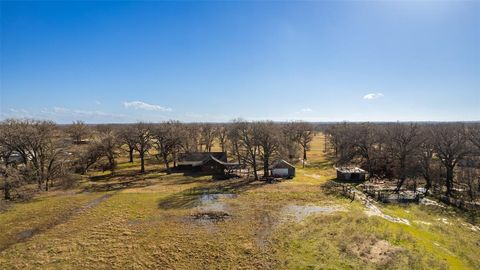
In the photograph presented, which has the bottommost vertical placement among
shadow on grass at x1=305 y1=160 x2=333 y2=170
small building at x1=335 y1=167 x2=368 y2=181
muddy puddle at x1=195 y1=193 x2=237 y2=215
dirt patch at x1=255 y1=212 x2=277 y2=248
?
dirt patch at x1=255 y1=212 x2=277 y2=248

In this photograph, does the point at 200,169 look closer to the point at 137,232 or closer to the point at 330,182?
the point at 330,182

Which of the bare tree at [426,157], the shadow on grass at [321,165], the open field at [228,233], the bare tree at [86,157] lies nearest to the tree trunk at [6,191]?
the open field at [228,233]

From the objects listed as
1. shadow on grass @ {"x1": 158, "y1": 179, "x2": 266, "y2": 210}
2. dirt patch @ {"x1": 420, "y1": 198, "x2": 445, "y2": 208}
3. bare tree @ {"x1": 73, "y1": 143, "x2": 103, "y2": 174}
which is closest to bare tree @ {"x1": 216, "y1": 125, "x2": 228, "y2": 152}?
shadow on grass @ {"x1": 158, "y1": 179, "x2": 266, "y2": 210}

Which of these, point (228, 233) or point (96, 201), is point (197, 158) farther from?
point (228, 233)

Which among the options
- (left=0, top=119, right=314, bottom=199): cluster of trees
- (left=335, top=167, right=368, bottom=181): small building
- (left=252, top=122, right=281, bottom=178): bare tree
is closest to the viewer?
(left=0, top=119, right=314, bottom=199): cluster of trees

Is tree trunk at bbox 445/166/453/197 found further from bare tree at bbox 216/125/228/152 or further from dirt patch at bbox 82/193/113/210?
bare tree at bbox 216/125/228/152

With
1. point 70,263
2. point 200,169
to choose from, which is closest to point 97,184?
point 200,169

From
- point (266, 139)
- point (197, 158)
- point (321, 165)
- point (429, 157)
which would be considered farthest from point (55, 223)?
point (321, 165)
